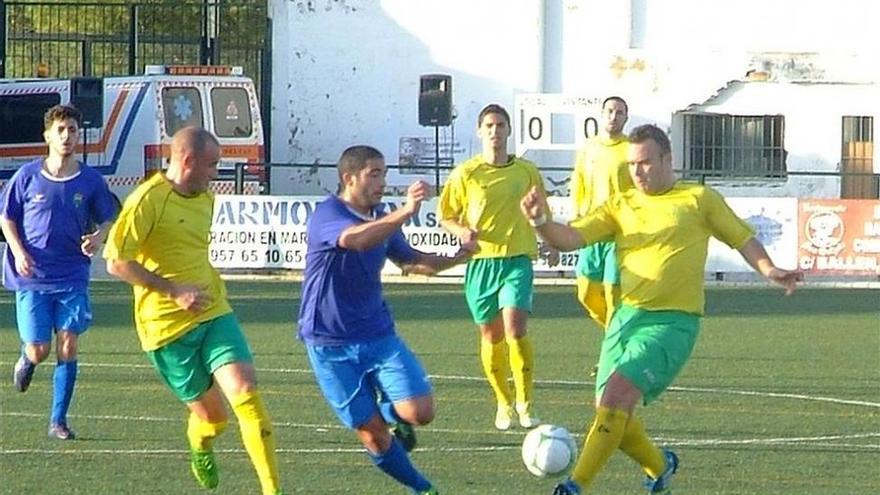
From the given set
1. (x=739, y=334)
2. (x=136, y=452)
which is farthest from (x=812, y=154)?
(x=136, y=452)

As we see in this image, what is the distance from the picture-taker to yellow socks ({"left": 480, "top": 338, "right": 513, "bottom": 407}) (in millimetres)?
12703

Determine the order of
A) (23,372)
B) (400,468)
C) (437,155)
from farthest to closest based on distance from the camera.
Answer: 1. (437,155)
2. (23,372)
3. (400,468)

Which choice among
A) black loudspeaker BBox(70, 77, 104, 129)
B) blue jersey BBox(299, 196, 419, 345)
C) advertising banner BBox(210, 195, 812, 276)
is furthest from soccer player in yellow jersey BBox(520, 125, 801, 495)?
black loudspeaker BBox(70, 77, 104, 129)

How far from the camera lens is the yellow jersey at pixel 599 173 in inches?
564

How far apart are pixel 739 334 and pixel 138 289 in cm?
1122

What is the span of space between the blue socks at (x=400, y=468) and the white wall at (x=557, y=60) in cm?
2741

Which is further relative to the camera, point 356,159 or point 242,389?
point 242,389

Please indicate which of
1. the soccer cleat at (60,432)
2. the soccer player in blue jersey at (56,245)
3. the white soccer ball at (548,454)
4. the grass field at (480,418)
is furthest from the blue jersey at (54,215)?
the white soccer ball at (548,454)

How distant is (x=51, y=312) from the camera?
39.8ft

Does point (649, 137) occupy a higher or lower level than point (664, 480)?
higher

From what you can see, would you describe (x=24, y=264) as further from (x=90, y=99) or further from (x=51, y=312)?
(x=90, y=99)

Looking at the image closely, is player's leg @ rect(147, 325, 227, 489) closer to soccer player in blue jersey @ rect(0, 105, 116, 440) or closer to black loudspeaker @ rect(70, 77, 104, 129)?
soccer player in blue jersey @ rect(0, 105, 116, 440)

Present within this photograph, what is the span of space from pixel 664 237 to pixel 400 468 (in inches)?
62.1

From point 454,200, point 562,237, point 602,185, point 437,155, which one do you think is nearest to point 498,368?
point 454,200
